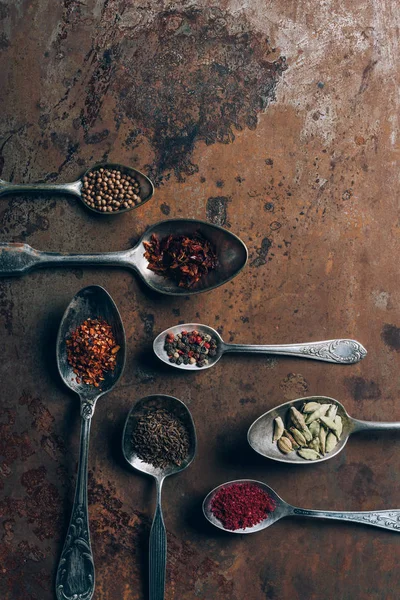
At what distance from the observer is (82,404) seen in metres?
2.91

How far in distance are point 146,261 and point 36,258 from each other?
0.55m

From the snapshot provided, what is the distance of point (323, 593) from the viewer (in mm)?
3008

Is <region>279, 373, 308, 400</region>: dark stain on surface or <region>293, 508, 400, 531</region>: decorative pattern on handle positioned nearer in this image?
<region>293, 508, 400, 531</region>: decorative pattern on handle

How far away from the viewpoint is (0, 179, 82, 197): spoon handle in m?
2.95

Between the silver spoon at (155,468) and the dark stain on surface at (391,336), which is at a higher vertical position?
the dark stain on surface at (391,336)

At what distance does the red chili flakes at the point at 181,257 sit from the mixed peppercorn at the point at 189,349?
27cm

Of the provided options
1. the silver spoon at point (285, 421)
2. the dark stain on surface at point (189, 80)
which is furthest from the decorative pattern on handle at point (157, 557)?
the dark stain on surface at point (189, 80)

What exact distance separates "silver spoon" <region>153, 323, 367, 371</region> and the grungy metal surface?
6 centimetres

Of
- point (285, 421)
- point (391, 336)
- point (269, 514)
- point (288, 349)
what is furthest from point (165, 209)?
point (269, 514)

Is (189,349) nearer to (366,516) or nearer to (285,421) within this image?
(285,421)

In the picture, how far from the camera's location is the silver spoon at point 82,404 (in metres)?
2.89

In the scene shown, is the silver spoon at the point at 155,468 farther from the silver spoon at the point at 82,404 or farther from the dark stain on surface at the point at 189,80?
the dark stain on surface at the point at 189,80

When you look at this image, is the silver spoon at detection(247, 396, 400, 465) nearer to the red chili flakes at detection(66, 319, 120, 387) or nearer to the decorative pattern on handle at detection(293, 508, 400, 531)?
the decorative pattern on handle at detection(293, 508, 400, 531)

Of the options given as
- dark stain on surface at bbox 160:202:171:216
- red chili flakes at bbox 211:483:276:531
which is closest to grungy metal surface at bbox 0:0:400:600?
dark stain on surface at bbox 160:202:171:216
